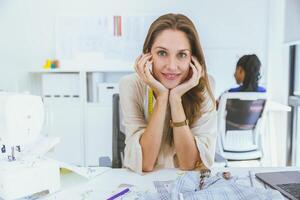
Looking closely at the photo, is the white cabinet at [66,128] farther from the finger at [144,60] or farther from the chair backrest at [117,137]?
the finger at [144,60]

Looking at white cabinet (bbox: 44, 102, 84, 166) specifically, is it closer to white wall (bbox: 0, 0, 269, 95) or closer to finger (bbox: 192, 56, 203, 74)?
white wall (bbox: 0, 0, 269, 95)

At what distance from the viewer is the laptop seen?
0.80 meters

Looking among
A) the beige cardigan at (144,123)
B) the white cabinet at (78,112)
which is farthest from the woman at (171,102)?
the white cabinet at (78,112)

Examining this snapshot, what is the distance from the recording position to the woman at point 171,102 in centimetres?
115

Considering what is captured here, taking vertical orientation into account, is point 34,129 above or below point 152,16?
below

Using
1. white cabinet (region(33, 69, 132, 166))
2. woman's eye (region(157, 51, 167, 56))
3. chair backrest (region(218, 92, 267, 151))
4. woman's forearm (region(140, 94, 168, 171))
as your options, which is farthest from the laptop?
white cabinet (region(33, 69, 132, 166))

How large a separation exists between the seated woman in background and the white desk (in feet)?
4.29

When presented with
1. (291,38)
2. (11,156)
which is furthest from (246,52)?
(11,156)

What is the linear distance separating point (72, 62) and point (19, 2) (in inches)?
31.7

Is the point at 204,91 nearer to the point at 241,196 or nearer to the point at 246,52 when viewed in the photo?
the point at 241,196

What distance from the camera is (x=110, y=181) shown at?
36.9 inches

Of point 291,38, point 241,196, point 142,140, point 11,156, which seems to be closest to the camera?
point 241,196

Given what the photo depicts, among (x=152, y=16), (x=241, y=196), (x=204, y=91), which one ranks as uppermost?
(x=152, y=16)

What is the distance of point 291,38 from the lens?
2688 mm
